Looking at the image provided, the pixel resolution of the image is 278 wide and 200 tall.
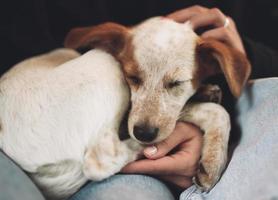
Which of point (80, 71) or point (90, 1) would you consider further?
point (90, 1)

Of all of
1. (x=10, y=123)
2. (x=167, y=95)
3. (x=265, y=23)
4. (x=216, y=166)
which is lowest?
(x=265, y=23)

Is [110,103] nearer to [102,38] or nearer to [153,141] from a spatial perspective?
[153,141]

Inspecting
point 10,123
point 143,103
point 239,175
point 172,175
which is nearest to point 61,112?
point 10,123

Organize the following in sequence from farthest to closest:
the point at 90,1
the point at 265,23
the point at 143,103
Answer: the point at 265,23
the point at 90,1
the point at 143,103

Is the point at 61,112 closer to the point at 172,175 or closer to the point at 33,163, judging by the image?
the point at 33,163

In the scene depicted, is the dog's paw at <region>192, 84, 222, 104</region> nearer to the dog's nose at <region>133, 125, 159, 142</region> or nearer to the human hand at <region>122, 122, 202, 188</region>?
the human hand at <region>122, 122, 202, 188</region>

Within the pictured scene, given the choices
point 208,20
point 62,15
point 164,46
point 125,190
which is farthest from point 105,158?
point 62,15

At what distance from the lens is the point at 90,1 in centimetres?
205

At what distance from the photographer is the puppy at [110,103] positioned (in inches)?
51.8

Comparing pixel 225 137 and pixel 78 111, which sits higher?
pixel 78 111

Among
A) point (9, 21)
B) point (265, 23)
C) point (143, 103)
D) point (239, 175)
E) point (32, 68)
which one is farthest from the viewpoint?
point (265, 23)

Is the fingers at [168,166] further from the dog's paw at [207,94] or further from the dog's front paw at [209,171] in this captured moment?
the dog's paw at [207,94]

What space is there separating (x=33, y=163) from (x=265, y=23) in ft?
5.20

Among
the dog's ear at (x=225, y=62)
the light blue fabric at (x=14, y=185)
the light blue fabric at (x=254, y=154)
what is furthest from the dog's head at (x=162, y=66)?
the light blue fabric at (x=14, y=185)
